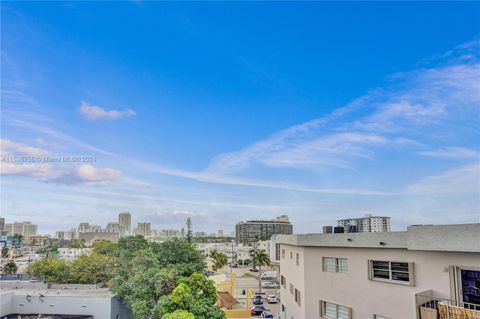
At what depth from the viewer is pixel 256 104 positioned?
71.6 feet

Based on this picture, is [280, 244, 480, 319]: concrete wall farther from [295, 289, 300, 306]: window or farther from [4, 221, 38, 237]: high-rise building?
[4, 221, 38, 237]: high-rise building

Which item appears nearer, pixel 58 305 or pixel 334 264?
pixel 334 264

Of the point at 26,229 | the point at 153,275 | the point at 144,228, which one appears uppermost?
the point at 153,275

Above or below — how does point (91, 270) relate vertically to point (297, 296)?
below

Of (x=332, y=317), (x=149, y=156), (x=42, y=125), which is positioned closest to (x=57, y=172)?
(x=42, y=125)

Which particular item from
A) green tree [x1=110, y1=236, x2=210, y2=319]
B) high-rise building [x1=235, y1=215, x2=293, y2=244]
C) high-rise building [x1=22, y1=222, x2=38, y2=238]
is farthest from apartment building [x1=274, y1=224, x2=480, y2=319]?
high-rise building [x1=22, y1=222, x2=38, y2=238]

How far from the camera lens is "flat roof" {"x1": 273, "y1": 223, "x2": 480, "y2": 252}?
300 inches

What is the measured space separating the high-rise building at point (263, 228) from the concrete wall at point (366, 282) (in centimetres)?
12419

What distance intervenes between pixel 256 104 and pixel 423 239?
14.6 metres

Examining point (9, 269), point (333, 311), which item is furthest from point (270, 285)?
point (333, 311)

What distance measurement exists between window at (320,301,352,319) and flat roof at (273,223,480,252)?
205 centimetres

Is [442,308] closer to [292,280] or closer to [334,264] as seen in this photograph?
[334,264]

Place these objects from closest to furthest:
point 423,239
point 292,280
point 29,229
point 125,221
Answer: point 423,239 < point 292,280 < point 125,221 < point 29,229

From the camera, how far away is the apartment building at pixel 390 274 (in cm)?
798
